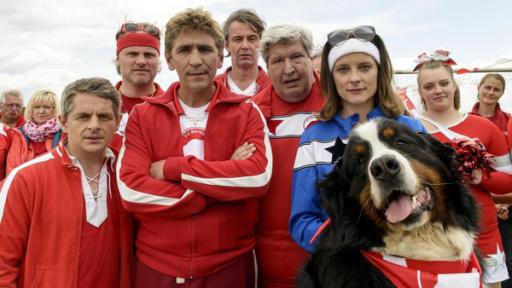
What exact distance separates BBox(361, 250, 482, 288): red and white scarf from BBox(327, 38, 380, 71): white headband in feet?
4.21

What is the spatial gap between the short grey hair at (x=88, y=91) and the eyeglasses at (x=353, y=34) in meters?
1.59

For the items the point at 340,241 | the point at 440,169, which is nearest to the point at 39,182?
the point at 340,241

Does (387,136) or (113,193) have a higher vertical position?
(387,136)

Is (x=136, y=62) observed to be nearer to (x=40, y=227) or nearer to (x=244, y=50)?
(x=244, y=50)

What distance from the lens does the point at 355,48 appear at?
2.78 m

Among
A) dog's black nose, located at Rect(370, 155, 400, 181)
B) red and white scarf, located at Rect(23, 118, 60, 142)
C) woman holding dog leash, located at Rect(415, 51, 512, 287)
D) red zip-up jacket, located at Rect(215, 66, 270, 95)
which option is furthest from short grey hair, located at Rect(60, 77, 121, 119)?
red and white scarf, located at Rect(23, 118, 60, 142)

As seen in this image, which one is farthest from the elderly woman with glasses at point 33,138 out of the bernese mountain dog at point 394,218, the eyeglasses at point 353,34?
the bernese mountain dog at point 394,218

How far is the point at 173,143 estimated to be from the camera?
2777 mm

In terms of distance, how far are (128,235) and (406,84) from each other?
677 centimetres

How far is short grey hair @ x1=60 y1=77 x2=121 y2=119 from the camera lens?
2.97 meters

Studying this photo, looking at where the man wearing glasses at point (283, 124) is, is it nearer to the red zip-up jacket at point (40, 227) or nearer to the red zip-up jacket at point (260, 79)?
the red zip-up jacket at point (260, 79)

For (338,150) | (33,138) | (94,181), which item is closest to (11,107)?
(33,138)

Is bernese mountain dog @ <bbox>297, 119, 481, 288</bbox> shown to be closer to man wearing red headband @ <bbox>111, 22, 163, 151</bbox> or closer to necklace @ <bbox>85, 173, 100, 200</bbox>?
necklace @ <bbox>85, 173, 100, 200</bbox>

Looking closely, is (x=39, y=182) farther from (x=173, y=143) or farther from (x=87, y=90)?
(x=173, y=143)
